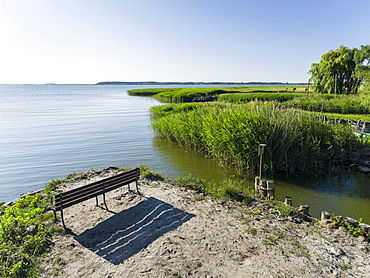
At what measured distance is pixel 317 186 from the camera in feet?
34.1

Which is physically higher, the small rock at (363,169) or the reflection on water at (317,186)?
the small rock at (363,169)

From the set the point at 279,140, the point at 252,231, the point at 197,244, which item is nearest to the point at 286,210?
the point at 252,231

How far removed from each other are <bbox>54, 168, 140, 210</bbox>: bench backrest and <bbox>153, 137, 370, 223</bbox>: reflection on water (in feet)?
15.4

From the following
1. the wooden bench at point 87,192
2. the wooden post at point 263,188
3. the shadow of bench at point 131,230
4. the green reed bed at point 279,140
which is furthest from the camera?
the green reed bed at point 279,140

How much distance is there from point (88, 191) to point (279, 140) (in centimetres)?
839

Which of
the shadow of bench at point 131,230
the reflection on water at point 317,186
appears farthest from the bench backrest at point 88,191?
the reflection on water at point 317,186

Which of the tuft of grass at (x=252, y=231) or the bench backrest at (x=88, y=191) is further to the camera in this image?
the bench backrest at (x=88, y=191)

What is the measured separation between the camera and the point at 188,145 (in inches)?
671

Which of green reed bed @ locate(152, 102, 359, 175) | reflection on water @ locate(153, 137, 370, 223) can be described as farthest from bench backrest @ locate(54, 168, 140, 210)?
green reed bed @ locate(152, 102, 359, 175)

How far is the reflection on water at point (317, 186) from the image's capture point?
8547mm

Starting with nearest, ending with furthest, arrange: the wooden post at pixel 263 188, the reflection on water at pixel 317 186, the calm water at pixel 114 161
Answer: the wooden post at pixel 263 188 < the reflection on water at pixel 317 186 < the calm water at pixel 114 161

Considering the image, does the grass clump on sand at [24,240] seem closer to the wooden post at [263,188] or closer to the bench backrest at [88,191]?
the bench backrest at [88,191]

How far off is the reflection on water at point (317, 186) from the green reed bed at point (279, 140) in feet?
2.10

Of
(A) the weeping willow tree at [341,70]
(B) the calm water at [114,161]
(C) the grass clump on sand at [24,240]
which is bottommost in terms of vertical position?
(B) the calm water at [114,161]
